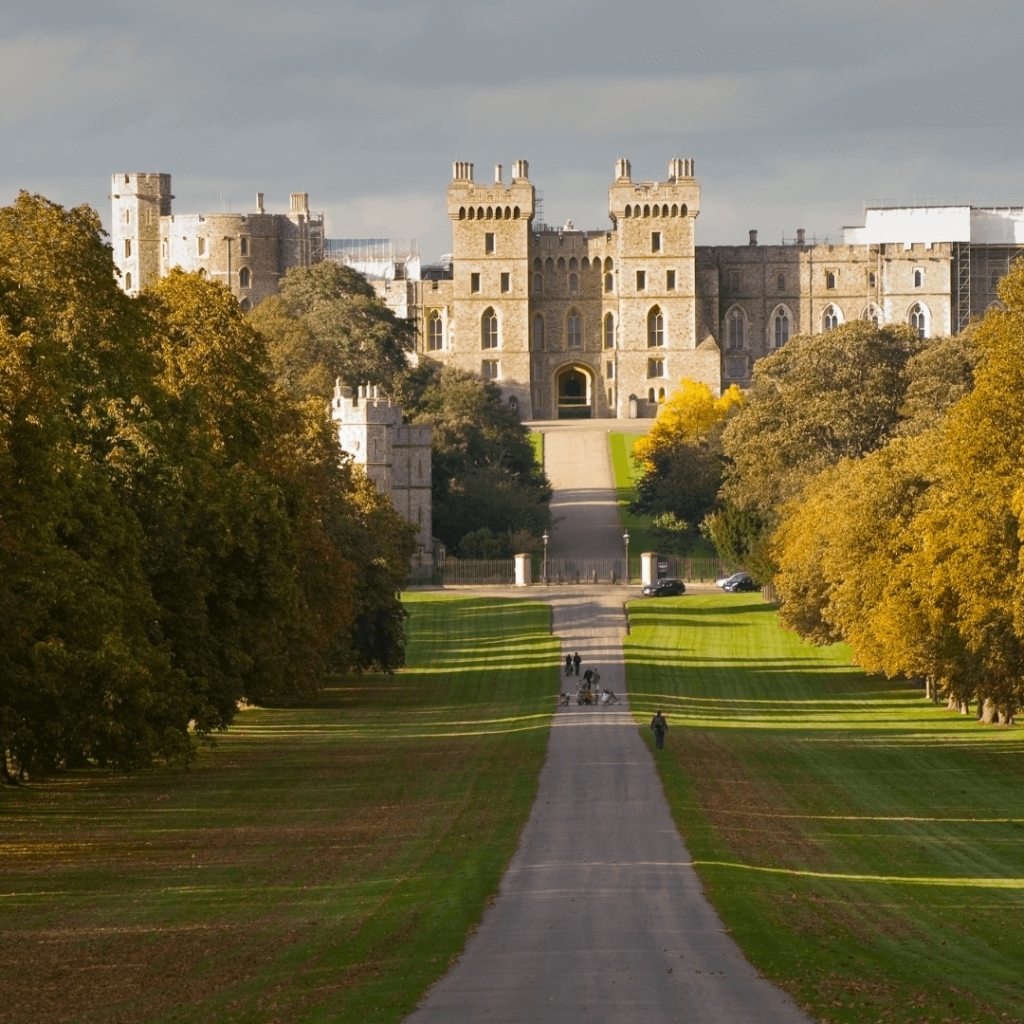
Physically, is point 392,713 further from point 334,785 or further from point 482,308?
point 482,308

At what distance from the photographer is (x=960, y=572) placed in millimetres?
34094

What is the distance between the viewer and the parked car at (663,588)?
6744cm

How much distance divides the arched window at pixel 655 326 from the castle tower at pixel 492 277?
6934 millimetres

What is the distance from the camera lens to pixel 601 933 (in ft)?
54.7

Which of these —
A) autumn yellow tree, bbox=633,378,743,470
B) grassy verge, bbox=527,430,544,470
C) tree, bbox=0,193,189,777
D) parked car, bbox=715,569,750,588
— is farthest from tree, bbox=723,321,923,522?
tree, bbox=0,193,189,777

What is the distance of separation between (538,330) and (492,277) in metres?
4.24

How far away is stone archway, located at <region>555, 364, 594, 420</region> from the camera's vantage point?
11494cm

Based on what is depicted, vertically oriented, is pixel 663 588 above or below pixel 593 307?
below

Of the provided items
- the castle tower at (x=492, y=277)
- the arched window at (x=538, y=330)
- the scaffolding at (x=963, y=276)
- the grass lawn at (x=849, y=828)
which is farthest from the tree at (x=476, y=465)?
the scaffolding at (x=963, y=276)

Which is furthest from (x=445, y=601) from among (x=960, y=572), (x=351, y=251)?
(x=351, y=251)

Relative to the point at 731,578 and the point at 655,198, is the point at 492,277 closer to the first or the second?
the point at 655,198

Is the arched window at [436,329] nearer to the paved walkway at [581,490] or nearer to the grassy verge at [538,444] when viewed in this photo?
the paved walkway at [581,490]

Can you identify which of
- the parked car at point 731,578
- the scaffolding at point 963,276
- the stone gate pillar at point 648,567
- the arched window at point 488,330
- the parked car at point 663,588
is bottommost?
the parked car at point 663,588

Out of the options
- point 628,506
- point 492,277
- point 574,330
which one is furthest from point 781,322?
point 628,506
